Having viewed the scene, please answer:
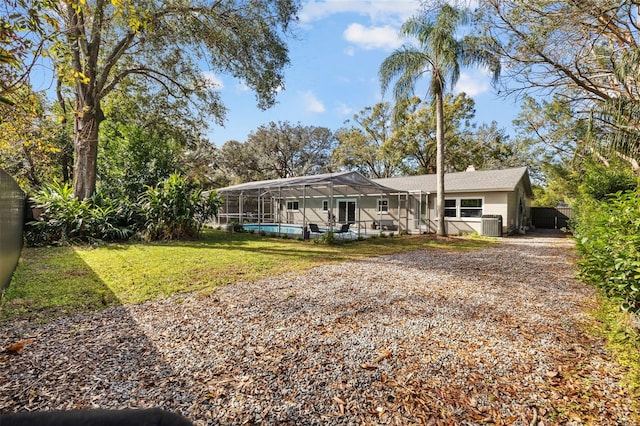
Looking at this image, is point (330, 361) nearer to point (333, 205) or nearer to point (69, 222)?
point (69, 222)

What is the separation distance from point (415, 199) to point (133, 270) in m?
15.2

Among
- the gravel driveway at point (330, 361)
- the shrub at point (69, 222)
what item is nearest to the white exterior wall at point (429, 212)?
the shrub at point (69, 222)

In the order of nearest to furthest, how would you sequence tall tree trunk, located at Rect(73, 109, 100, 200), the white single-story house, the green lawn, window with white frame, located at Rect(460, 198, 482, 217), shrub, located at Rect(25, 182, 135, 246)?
the green lawn → shrub, located at Rect(25, 182, 135, 246) → tall tree trunk, located at Rect(73, 109, 100, 200) → the white single-story house → window with white frame, located at Rect(460, 198, 482, 217)

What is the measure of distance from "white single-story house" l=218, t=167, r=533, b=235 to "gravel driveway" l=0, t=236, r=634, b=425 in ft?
28.9

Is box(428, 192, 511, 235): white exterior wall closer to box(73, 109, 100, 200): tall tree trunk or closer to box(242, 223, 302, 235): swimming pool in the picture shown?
box(242, 223, 302, 235): swimming pool

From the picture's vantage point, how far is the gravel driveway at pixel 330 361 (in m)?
2.36

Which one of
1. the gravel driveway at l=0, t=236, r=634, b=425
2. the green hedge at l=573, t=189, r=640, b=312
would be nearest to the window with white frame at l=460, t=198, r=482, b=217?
the gravel driveway at l=0, t=236, r=634, b=425

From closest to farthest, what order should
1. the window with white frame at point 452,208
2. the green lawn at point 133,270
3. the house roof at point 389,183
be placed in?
the green lawn at point 133,270 → the house roof at point 389,183 → the window with white frame at point 452,208

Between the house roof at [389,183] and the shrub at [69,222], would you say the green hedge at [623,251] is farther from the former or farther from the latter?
the shrub at [69,222]

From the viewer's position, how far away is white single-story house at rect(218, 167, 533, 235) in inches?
598

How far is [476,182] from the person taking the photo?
56.3 ft

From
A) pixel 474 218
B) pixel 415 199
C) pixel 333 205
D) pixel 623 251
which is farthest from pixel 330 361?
pixel 333 205

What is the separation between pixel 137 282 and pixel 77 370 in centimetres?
326

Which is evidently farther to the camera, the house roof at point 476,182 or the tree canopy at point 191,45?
the house roof at point 476,182
